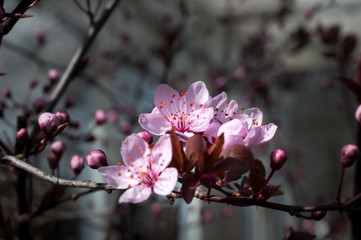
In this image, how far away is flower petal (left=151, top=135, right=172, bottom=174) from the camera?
51 centimetres

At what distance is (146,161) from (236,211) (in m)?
4.13

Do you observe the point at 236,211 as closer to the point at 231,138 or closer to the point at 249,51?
the point at 249,51

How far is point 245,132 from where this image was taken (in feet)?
1.85

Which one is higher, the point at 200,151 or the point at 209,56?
the point at 209,56

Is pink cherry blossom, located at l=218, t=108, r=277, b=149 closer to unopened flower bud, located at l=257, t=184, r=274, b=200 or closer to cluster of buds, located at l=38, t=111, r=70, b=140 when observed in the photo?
unopened flower bud, located at l=257, t=184, r=274, b=200

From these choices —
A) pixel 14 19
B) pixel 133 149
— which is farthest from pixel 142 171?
pixel 14 19

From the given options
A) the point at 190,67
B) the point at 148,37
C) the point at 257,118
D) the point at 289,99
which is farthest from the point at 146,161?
the point at 289,99

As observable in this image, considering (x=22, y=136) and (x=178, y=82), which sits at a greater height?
(x=178, y=82)

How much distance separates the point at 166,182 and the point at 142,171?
0.28ft

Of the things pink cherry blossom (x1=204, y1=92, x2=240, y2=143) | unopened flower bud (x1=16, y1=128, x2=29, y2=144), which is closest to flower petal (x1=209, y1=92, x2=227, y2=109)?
pink cherry blossom (x1=204, y1=92, x2=240, y2=143)

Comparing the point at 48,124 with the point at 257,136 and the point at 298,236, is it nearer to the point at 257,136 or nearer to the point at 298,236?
the point at 257,136

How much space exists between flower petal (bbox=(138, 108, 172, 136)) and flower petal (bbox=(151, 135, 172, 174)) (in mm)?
42

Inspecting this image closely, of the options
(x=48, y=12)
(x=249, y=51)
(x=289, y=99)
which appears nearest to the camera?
(x=249, y=51)

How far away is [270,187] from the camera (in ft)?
1.80
